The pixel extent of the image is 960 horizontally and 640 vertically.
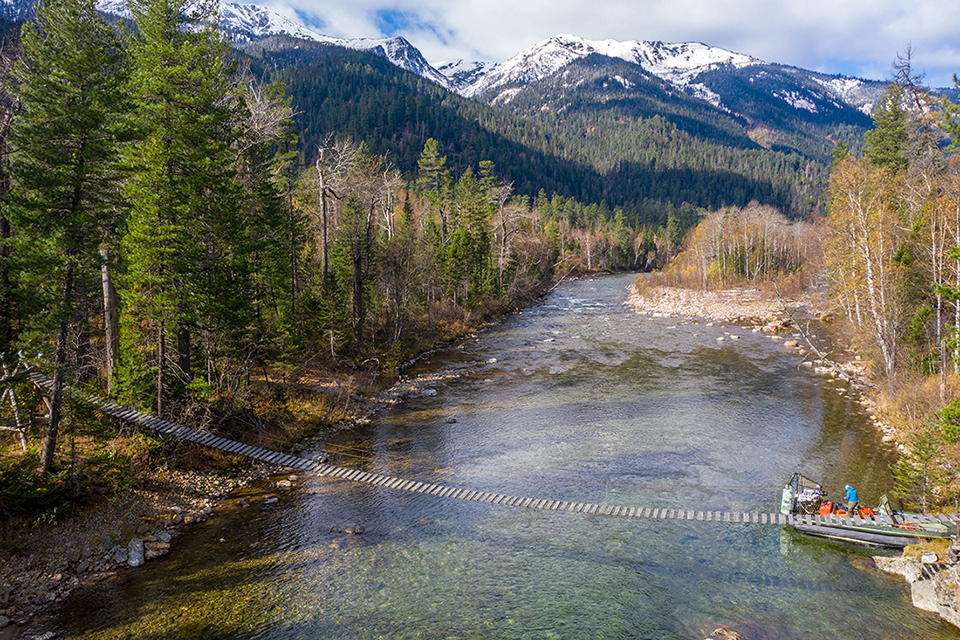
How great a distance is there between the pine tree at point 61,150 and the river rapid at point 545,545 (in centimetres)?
700

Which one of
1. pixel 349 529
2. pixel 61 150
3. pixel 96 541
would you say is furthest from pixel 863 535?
pixel 61 150

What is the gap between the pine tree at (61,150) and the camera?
14195 millimetres

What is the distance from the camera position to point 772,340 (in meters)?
45.1

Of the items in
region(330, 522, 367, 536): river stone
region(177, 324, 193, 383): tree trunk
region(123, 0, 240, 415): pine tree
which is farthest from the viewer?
region(177, 324, 193, 383): tree trunk

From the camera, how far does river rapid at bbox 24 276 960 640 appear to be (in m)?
12.6

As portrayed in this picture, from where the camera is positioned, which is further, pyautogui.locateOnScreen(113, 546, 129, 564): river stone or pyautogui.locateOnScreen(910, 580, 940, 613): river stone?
pyautogui.locateOnScreen(113, 546, 129, 564): river stone

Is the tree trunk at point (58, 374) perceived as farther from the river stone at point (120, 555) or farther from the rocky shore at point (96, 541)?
the river stone at point (120, 555)

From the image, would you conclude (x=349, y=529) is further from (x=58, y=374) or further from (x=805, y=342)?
(x=805, y=342)

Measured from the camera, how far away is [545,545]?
1608 cm

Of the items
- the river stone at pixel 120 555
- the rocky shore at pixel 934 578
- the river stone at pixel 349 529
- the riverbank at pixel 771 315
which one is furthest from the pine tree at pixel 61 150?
the riverbank at pixel 771 315

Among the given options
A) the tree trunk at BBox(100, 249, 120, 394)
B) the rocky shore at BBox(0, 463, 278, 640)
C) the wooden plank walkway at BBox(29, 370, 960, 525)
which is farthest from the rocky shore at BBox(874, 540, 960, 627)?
the tree trunk at BBox(100, 249, 120, 394)

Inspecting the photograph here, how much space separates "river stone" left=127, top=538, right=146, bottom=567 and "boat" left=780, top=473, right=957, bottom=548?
18.8 m

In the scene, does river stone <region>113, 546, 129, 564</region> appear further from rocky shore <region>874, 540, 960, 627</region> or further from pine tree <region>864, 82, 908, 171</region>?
pine tree <region>864, 82, 908, 171</region>

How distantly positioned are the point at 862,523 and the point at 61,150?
25.2 metres
